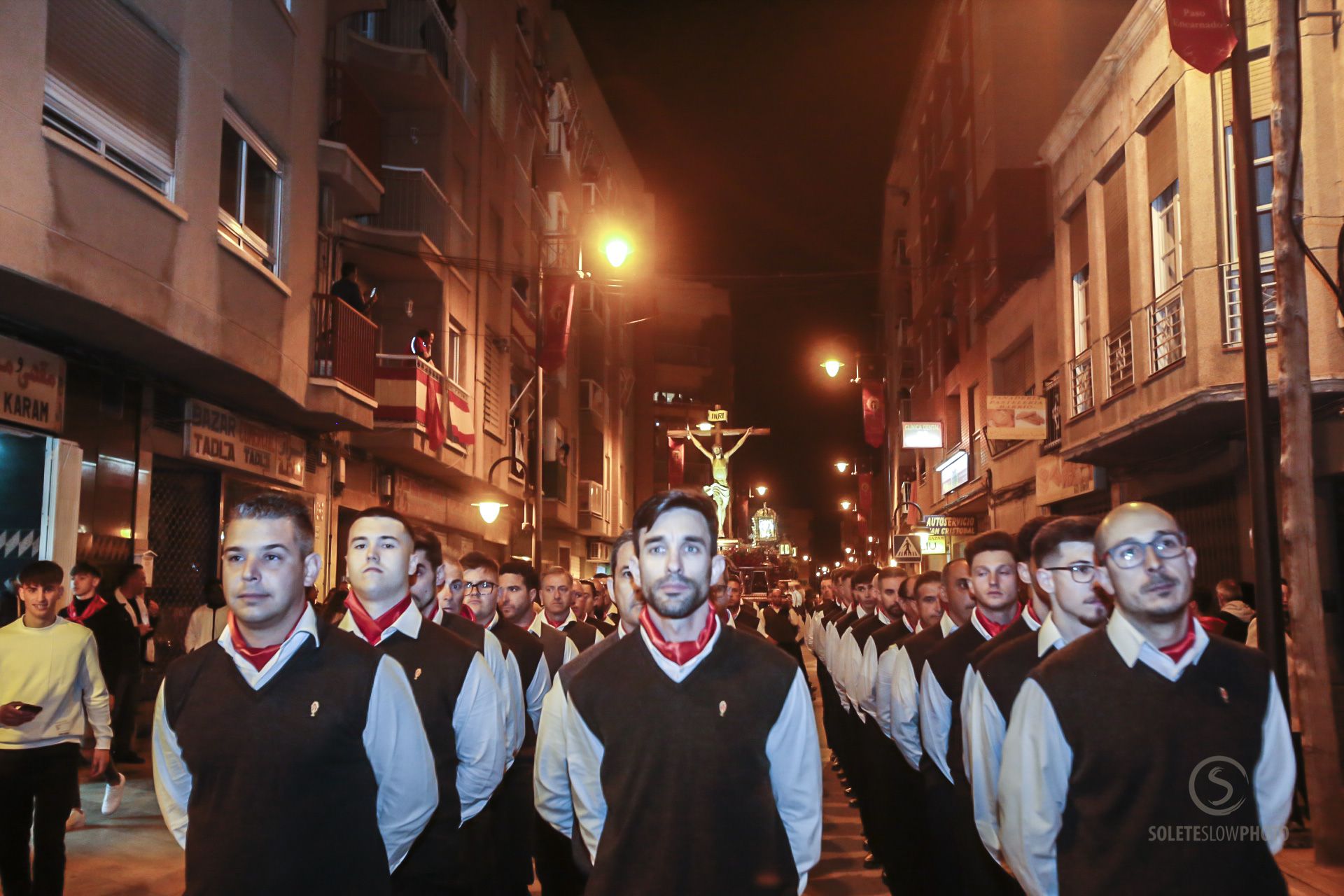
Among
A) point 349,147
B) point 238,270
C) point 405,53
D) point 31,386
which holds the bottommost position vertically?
point 31,386

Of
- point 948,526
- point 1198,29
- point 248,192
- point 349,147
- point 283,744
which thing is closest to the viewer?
point 283,744

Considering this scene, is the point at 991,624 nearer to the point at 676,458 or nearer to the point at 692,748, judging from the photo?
the point at 692,748

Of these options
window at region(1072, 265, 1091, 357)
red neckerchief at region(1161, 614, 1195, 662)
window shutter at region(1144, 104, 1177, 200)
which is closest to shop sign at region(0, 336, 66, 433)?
red neckerchief at region(1161, 614, 1195, 662)

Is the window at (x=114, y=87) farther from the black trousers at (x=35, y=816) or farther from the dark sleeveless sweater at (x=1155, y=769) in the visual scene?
the dark sleeveless sweater at (x=1155, y=769)

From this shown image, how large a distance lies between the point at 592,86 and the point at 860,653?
133 ft

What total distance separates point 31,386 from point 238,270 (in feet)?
10.5

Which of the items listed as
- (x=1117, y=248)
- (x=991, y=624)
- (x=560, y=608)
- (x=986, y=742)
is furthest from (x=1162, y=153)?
(x=986, y=742)

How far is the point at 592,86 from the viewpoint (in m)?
47.8

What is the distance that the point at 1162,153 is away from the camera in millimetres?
16703

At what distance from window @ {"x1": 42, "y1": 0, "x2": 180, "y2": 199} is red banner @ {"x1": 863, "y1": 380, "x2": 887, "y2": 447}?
32.5 m

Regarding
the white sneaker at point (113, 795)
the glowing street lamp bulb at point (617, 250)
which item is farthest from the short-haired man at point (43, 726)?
the glowing street lamp bulb at point (617, 250)

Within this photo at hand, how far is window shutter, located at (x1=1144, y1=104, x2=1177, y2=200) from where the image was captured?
53.6 ft

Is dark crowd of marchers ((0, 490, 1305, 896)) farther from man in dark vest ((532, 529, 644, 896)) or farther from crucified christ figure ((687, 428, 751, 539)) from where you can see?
crucified christ figure ((687, 428, 751, 539))

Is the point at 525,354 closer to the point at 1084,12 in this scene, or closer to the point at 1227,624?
the point at 1084,12
